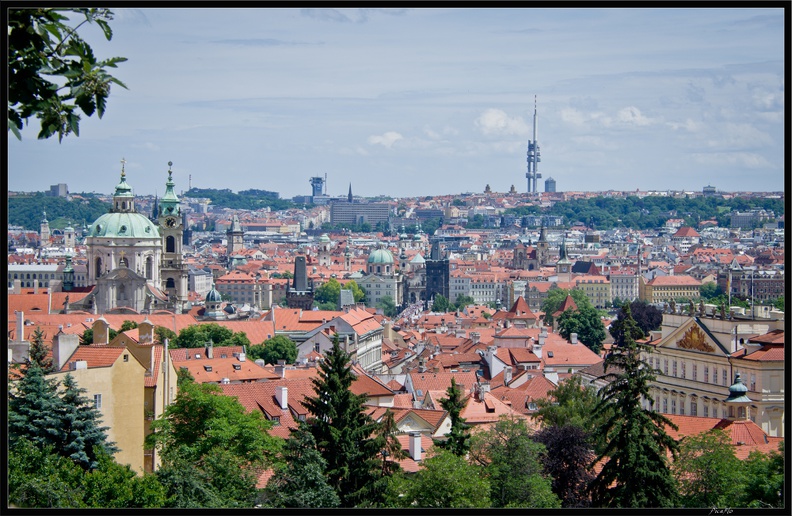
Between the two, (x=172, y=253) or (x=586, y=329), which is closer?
(x=586, y=329)

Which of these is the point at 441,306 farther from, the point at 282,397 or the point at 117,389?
the point at 117,389

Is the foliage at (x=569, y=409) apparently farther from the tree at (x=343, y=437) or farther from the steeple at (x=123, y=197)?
the steeple at (x=123, y=197)

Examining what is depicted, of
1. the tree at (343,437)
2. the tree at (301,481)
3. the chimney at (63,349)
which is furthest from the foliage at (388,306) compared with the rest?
the tree at (301,481)

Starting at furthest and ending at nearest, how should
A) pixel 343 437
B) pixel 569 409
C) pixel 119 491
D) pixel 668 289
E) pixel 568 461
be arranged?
pixel 668 289
pixel 569 409
pixel 568 461
pixel 343 437
pixel 119 491

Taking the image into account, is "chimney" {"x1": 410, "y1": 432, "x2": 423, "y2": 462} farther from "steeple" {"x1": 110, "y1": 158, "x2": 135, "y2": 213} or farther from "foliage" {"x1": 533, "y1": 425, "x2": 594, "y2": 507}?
"steeple" {"x1": 110, "y1": 158, "x2": 135, "y2": 213}

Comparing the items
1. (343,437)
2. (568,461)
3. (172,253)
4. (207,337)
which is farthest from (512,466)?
(172,253)

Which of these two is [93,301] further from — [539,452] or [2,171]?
[2,171]

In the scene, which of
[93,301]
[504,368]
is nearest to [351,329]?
[504,368]

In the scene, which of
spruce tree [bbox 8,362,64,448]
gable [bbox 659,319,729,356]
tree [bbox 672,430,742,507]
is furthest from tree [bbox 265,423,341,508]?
gable [bbox 659,319,729,356]
